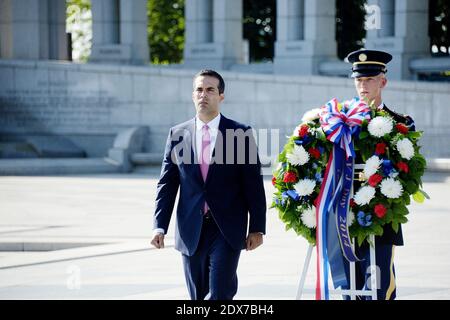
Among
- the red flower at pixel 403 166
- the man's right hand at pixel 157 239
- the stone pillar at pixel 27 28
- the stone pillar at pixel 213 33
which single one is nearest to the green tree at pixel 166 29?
the stone pillar at pixel 27 28

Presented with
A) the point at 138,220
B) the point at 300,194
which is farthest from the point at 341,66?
the point at 300,194

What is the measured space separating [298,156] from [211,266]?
3.32 ft

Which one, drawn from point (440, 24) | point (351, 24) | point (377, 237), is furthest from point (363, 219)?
point (351, 24)

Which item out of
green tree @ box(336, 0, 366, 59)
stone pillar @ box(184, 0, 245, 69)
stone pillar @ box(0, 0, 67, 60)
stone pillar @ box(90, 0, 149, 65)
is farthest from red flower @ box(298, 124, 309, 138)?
green tree @ box(336, 0, 366, 59)

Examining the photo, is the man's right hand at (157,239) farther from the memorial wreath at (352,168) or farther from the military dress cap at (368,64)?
the military dress cap at (368,64)

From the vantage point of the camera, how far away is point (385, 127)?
728 cm

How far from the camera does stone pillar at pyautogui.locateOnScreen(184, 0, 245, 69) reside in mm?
30109

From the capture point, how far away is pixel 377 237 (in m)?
7.57

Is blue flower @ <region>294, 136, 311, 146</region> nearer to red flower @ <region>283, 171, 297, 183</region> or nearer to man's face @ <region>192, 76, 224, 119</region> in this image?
red flower @ <region>283, 171, 297, 183</region>

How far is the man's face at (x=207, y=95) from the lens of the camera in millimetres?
6965

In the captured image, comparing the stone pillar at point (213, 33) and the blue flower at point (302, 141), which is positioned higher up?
the stone pillar at point (213, 33)

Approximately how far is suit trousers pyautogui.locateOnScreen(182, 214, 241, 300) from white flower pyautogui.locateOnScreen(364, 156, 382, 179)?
3.50 feet

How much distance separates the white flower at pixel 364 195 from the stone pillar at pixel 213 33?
22631 millimetres
